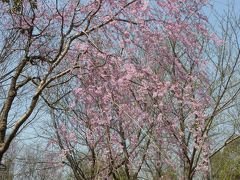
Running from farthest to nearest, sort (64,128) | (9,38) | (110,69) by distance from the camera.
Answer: (64,128)
(9,38)
(110,69)

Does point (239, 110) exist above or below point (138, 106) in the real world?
above

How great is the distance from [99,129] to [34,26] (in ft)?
7.45

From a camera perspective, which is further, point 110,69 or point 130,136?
point 130,136

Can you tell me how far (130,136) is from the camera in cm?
834

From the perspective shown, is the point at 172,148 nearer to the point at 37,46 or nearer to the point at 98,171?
the point at 98,171

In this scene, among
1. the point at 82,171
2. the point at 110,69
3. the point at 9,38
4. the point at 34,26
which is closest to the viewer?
the point at 110,69

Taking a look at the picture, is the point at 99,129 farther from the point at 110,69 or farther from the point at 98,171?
the point at 110,69

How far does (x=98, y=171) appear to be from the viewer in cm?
782

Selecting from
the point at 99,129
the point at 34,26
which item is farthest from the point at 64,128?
the point at 34,26

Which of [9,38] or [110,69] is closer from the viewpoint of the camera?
[110,69]

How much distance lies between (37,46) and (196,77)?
9.61 feet

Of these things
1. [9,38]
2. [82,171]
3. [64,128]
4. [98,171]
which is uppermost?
[9,38]

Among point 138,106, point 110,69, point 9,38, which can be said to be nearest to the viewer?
point 110,69

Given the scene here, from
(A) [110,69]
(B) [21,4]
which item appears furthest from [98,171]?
(B) [21,4]
